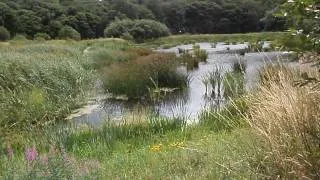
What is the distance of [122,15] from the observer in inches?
3366

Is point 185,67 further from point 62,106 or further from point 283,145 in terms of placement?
point 283,145

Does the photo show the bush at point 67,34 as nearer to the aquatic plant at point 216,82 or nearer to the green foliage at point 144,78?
the green foliage at point 144,78

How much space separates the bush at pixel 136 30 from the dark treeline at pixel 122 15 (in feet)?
11.0

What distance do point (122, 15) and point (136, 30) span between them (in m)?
15.0

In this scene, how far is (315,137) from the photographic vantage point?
3.89 metres

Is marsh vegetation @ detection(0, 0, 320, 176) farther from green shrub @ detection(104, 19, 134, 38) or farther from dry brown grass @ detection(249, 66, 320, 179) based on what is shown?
green shrub @ detection(104, 19, 134, 38)

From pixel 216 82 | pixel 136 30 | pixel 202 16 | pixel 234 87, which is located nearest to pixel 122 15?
pixel 136 30

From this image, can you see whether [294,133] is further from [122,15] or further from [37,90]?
[122,15]

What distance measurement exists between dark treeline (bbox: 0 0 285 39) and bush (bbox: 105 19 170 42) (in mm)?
3357

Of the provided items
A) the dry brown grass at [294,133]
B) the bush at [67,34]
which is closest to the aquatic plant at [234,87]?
the dry brown grass at [294,133]

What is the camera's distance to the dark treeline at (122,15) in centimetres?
5978

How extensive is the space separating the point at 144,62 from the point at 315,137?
48.4ft

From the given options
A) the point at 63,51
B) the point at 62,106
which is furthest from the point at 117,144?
the point at 63,51

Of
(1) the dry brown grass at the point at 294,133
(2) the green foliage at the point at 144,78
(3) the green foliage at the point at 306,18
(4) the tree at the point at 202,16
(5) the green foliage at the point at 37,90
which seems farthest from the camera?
(4) the tree at the point at 202,16
